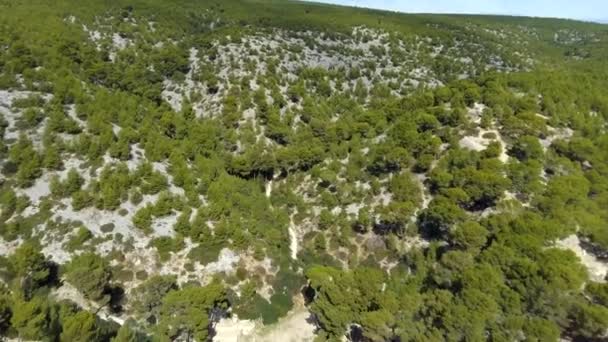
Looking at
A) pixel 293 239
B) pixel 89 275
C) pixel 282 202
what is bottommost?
pixel 293 239

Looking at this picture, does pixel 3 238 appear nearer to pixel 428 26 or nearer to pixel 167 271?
pixel 167 271

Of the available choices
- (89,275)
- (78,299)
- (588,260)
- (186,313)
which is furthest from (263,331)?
(588,260)

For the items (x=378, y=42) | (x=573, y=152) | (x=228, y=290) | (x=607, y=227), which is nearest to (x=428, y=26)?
(x=378, y=42)

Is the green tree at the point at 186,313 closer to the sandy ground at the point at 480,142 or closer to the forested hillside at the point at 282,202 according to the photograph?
the forested hillside at the point at 282,202

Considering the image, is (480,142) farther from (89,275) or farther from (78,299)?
(78,299)

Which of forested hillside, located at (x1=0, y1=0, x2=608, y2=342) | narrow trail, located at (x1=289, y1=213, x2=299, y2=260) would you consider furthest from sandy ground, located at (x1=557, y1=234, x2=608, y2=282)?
narrow trail, located at (x1=289, y1=213, x2=299, y2=260)

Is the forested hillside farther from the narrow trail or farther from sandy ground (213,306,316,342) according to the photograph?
the narrow trail

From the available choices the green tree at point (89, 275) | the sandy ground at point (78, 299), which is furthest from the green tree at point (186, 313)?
the green tree at point (89, 275)
